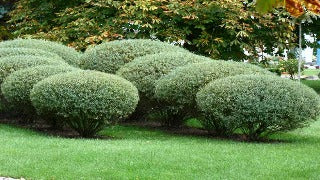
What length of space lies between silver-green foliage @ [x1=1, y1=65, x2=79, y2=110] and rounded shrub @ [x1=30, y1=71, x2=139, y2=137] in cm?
61

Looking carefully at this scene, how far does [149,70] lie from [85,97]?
194 cm

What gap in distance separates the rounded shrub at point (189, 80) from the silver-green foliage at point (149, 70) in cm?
37

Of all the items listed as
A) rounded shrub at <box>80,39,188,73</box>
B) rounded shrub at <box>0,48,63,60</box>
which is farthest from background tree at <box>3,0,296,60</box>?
rounded shrub at <box>80,39,188,73</box>

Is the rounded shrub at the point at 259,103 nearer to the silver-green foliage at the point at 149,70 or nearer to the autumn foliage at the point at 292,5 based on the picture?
the silver-green foliage at the point at 149,70

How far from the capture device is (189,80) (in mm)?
9422

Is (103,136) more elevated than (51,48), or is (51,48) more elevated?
(51,48)

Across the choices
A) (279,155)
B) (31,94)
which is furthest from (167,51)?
(279,155)

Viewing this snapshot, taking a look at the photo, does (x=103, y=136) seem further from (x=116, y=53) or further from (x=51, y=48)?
(x=51, y=48)

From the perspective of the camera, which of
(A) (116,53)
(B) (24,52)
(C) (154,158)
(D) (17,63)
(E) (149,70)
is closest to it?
(C) (154,158)

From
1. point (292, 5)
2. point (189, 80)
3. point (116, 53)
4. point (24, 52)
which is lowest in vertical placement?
point (189, 80)

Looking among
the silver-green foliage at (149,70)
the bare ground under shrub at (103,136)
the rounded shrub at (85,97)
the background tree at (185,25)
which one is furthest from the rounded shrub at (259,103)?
the background tree at (185,25)

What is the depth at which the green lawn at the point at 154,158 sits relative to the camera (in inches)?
245

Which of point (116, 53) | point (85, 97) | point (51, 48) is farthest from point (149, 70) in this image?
point (51, 48)

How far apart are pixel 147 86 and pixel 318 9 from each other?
26.7ft
